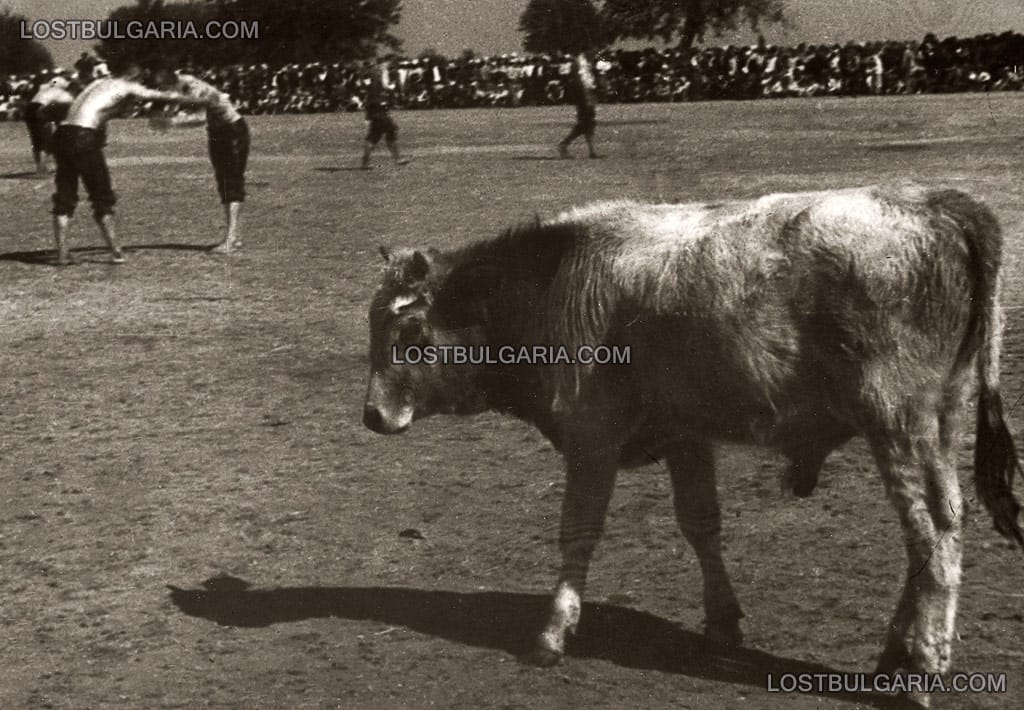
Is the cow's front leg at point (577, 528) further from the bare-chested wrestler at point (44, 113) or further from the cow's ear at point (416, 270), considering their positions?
the bare-chested wrestler at point (44, 113)

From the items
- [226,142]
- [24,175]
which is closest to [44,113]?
[24,175]

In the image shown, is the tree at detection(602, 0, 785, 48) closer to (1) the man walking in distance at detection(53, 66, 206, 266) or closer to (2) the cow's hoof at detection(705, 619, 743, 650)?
(1) the man walking in distance at detection(53, 66, 206, 266)

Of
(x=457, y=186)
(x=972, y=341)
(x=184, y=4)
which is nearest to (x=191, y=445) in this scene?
(x=972, y=341)

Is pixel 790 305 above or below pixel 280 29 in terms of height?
above

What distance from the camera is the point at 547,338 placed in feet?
21.0

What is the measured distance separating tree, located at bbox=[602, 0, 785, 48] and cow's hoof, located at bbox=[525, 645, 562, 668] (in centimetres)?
1162

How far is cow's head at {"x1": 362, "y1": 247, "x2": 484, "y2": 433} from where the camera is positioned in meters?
6.66

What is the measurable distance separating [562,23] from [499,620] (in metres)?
19.7

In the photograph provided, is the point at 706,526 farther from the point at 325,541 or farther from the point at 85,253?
the point at 85,253

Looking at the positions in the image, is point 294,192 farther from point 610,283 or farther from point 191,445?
point 610,283

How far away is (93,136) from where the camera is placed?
1494cm

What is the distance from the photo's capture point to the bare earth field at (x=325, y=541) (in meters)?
6.16

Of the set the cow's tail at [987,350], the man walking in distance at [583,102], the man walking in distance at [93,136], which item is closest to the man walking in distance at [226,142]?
the man walking in distance at [93,136]

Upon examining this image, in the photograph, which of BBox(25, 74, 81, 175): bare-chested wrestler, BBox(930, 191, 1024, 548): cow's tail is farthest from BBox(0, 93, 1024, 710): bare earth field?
BBox(25, 74, 81, 175): bare-chested wrestler
